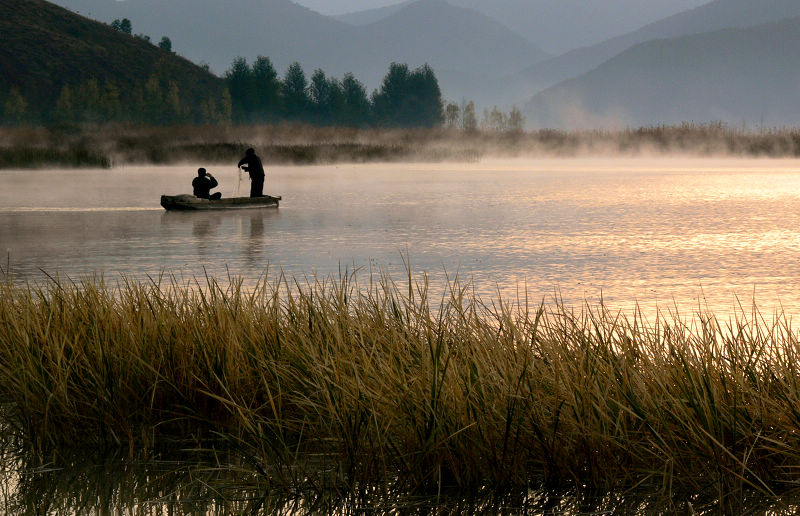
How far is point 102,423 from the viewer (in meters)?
6.37

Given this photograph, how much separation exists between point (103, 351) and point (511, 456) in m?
2.73

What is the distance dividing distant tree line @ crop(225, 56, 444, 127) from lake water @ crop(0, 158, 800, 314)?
13103 centimetres

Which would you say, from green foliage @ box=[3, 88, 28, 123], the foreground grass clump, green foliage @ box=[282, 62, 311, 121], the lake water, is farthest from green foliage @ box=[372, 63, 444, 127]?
the foreground grass clump

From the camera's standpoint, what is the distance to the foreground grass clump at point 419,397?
213 inches

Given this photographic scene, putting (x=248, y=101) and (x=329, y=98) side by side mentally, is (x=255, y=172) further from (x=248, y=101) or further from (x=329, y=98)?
(x=329, y=98)

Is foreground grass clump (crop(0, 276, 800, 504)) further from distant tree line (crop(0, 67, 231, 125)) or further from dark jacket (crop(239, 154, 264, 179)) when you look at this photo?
distant tree line (crop(0, 67, 231, 125))

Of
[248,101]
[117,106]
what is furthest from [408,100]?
[117,106]

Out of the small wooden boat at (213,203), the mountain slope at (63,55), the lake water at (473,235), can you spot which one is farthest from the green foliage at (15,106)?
the small wooden boat at (213,203)

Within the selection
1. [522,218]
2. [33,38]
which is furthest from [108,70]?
[522,218]

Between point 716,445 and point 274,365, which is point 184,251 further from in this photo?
point 716,445

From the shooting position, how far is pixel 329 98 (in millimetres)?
180500

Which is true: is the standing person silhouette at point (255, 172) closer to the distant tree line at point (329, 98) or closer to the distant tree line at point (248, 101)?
the distant tree line at point (248, 101)

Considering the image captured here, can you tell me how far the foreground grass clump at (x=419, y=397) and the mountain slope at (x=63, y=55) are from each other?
12354 cm

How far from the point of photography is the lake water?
13.1 m
